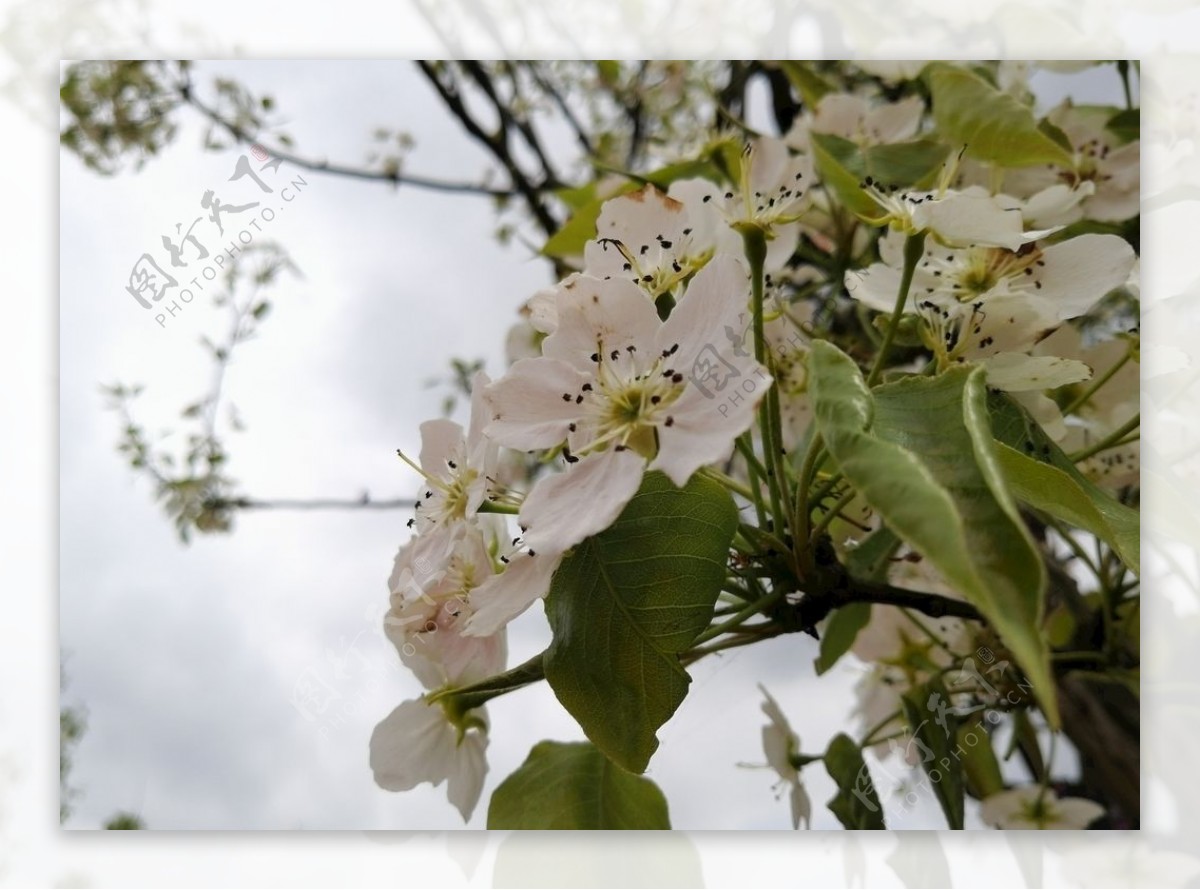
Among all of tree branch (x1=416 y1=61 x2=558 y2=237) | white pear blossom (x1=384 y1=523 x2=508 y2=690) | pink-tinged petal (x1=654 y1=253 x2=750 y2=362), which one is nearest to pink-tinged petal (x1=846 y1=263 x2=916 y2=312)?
pink-tinged petal (x1=654 y1=253 x2=750 y2=362)

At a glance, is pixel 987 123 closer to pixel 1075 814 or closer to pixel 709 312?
pixel 709 312

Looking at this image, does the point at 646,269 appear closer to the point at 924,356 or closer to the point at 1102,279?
the point at 1102,279

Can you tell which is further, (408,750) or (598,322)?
(408,750)

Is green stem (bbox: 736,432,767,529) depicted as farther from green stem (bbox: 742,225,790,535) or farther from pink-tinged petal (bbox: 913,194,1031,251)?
pink-tinged petal (bbox: 913,194,1031,251)

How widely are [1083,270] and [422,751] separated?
428mm

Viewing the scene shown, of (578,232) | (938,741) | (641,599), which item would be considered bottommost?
(938,741)

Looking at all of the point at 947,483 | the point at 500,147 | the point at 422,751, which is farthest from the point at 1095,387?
the point at 500,147

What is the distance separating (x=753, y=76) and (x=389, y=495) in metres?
0.52

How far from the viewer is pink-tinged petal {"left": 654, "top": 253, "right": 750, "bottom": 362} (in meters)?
0.46

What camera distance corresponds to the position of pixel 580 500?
17.2 inches

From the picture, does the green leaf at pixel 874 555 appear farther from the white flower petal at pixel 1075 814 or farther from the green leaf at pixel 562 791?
the white flower petal at pixel 1075 814

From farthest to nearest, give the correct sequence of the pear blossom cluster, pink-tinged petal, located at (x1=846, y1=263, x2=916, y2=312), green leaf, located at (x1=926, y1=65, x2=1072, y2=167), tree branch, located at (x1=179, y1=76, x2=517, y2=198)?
tree branch, located at (x1=179, y1=76, x2=517, y2=198), green leaf, located at (x1=926, y1=65, x2=1072, y2=167), pink-tinged petal, located at (x1=846, y1=263, x2=916, y2=312), the pear blossom cluster

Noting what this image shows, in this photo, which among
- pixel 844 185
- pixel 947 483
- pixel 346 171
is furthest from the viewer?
pixel 346 171

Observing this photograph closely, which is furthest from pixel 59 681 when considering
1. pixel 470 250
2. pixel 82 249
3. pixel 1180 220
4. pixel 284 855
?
pixel 1180 220
